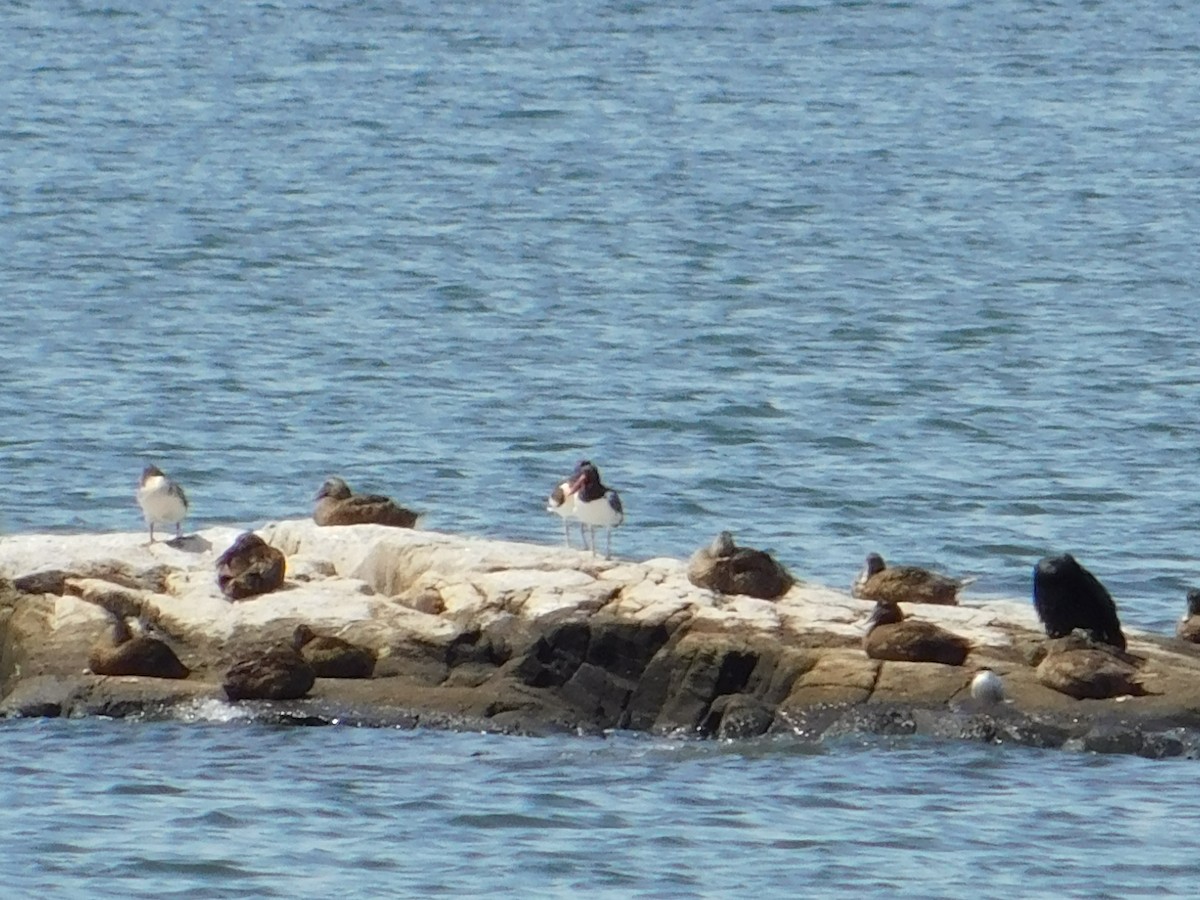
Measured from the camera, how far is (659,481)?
1417 inches

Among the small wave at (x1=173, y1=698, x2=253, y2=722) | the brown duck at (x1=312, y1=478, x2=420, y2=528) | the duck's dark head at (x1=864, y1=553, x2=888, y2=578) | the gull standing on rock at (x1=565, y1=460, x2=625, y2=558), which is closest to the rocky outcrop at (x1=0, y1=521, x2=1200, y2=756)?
the small wave at (x1=173, y1=698, x2=253, y2=722)

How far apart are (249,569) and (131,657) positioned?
1344 mm

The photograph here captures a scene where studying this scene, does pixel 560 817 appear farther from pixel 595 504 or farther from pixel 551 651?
pixel 595 504

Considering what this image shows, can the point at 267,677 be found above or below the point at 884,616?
below

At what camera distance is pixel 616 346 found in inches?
1817

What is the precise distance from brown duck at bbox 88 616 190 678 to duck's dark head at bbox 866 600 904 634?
5254mm

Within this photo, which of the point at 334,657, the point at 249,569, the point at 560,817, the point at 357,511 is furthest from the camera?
the point at 357,511

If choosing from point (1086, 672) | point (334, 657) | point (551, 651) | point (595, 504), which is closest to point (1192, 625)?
point (1086, 672)

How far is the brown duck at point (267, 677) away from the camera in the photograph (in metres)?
22.5

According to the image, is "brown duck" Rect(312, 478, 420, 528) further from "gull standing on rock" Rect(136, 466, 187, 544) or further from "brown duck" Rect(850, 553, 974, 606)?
"brown duck" Rect(850, 553, 974, 606)

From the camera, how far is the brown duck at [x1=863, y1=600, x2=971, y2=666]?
22.5 metres

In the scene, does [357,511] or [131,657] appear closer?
[131,657]

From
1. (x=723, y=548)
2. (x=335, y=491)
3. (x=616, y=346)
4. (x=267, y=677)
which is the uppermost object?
(x=616, y=346)

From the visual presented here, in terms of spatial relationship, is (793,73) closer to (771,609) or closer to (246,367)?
(246,367)
